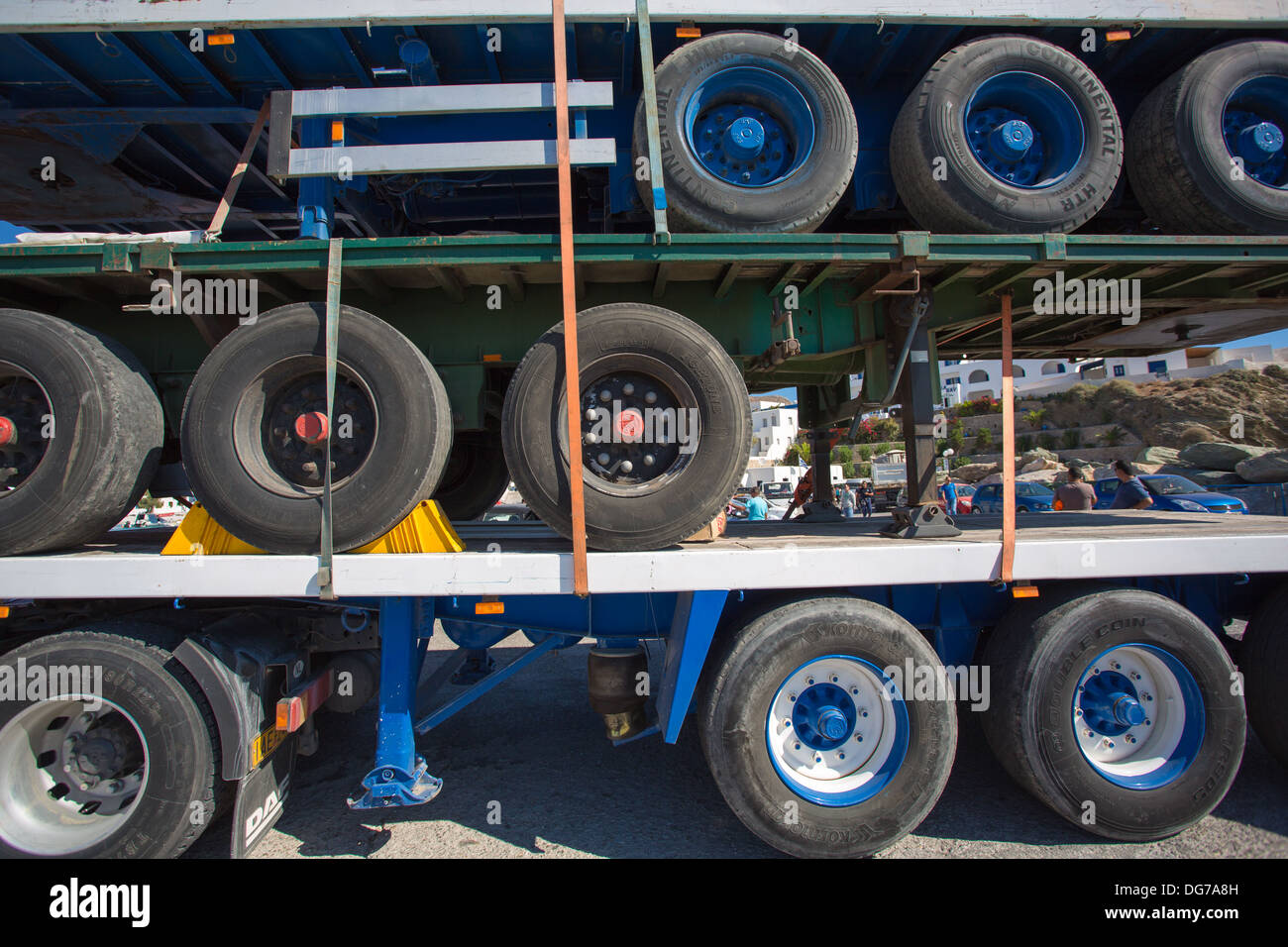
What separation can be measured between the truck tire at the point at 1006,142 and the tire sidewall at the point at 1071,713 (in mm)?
2149

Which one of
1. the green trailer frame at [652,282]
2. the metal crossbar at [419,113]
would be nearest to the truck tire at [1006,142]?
the green trailer frame at [652,282]

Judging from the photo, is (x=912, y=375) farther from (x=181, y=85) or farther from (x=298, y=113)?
(x=181, y=85)

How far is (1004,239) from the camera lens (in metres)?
3.38

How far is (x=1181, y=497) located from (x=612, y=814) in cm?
1172

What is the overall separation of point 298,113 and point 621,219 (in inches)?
74.4

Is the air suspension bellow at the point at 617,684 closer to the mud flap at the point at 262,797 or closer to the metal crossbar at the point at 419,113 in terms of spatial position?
the mud flap at the point at 262,797

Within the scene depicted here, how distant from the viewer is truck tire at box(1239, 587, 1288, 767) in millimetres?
3541

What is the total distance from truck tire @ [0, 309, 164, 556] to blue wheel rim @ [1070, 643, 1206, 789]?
523 cm

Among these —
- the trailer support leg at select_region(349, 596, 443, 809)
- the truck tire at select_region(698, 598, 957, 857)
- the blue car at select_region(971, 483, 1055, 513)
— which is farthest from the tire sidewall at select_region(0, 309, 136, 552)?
the blue car at select_region(971, 483, 1055, 513)

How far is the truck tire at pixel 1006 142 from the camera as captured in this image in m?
3.46

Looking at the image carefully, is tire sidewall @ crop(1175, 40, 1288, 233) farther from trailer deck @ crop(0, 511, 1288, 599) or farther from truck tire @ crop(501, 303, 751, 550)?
truck tire @ crop(501, 303, 751, 550)

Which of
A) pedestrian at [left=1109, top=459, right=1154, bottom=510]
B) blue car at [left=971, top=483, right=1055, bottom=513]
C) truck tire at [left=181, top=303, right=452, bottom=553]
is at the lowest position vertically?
blue car at [left=971, top=483, right=1055, bottom=513]

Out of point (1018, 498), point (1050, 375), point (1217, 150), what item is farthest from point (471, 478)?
point (1050, 375)

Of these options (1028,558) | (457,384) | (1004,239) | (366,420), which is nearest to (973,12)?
(1004,239)
